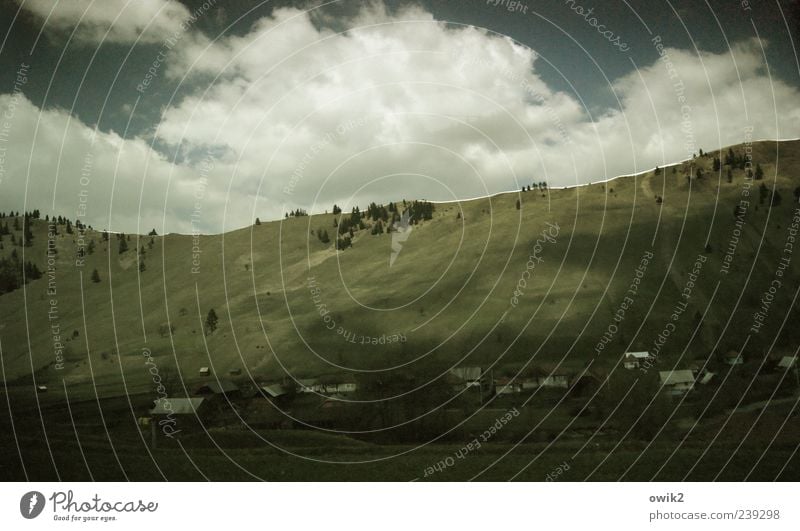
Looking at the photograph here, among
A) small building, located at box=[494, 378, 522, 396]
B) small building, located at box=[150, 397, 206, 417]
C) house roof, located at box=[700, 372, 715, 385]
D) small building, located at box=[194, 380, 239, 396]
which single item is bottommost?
house roof, located at box=[700, 372, 715, 385]

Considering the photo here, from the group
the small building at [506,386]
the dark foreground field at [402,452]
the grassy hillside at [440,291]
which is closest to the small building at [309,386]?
the grassy hillside at [440,291]

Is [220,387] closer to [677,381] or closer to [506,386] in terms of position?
[506,386]

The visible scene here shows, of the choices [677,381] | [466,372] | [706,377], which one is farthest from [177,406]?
[706,377]

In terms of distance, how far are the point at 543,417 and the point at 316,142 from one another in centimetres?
661

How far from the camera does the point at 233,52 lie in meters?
11.9

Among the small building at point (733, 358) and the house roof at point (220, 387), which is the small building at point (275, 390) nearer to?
the house roof at point (220, 387)

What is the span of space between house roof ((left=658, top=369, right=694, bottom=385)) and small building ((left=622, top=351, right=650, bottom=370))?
42 centimetres

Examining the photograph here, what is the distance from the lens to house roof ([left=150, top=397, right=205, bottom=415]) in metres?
11.5

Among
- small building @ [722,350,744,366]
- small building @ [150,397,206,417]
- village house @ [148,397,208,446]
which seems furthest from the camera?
small building @ [722,350,744,366]

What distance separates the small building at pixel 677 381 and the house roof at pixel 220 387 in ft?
26.2

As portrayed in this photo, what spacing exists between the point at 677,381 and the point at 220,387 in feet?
28.0

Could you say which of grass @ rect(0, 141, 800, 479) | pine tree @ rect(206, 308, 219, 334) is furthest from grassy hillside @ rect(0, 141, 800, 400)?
pine tree @ rect(206, 308, 219, 334)

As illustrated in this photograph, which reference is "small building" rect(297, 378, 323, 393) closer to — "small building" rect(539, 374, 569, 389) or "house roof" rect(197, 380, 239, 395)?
"house roof" rect(197, 380, 239, 395)
